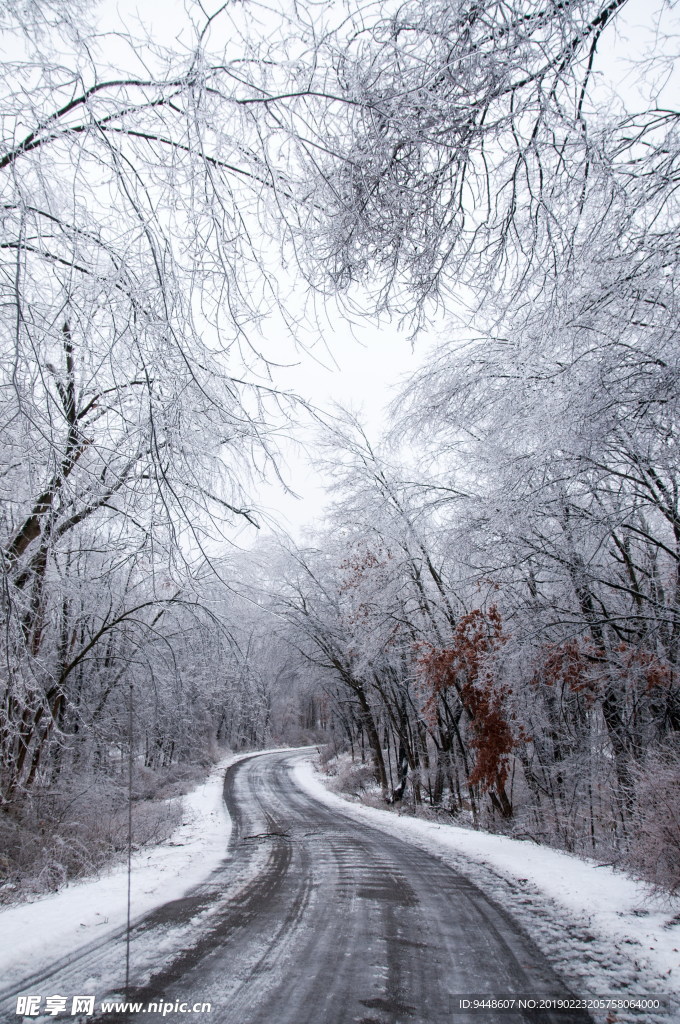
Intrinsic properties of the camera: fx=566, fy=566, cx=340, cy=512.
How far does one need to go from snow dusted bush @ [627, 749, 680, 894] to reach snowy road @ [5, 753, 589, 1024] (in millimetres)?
1542

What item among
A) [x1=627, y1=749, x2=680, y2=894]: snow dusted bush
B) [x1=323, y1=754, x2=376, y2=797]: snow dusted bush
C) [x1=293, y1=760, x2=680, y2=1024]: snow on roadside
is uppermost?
[x1=627, y1=749, x2=680, y2=894]: snow dusted bush

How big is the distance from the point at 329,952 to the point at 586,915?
2.34 m

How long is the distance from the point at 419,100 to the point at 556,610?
22.7 ft

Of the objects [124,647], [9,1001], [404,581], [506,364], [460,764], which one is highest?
[506,364]

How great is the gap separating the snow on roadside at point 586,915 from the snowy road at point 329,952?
0.72 feet

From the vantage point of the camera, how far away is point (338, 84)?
219cm

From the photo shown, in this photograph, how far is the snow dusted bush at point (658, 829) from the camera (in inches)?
201

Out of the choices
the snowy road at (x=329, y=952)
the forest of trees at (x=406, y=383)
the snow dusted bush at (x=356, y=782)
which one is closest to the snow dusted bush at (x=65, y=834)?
the forest of trees at (x=406, y=383)

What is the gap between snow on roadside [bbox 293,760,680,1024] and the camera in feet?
11.3

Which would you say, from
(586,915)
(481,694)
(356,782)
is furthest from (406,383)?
(356,782)

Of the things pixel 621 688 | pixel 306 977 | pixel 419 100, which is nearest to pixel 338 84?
pixel 419 100

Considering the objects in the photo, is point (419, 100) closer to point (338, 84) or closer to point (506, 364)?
point (338, 84)

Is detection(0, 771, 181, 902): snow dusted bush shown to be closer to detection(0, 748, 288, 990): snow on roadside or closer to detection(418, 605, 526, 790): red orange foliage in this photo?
detection(0, 748, 288, 990): snow on roadside

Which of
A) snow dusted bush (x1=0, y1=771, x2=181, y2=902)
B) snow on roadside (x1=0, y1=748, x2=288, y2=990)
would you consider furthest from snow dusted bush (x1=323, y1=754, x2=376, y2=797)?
snow on roadside (x1=0, y1=748, x2=288, y2=990)
